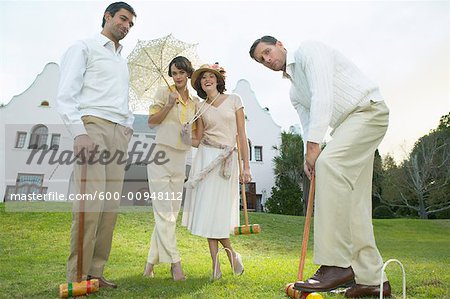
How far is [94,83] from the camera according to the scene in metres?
3.96

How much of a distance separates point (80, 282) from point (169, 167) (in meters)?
1.40

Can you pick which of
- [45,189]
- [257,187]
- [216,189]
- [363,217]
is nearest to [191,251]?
[216,189]

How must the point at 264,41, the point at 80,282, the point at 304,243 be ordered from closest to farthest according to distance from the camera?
1. the point at 304,243
2. the point at 264,41
3. the point at 80,282

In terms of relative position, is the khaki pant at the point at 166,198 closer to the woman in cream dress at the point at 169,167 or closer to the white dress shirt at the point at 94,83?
the woman in cream dress at the point at 169,167

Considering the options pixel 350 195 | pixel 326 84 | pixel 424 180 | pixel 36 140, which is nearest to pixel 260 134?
pixel 424 180

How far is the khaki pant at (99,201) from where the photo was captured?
3.78 meters

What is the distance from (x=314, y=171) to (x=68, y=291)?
6.34ft

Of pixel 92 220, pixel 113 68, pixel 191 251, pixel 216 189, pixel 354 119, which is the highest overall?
pixel 113 68

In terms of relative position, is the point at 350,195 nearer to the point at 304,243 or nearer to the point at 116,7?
the point at 304,243

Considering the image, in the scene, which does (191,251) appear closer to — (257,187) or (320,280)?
(320,280)

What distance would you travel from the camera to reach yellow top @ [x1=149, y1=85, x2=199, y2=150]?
4586 mm

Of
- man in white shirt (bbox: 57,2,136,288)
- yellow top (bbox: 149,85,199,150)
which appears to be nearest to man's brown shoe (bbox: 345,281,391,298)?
man in white shirt (bbox: 57,2,136,288)

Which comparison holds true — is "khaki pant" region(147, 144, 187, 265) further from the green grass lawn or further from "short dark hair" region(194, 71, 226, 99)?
"short dark hair" region(194, 71, 226, 99)

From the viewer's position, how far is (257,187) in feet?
89.0
